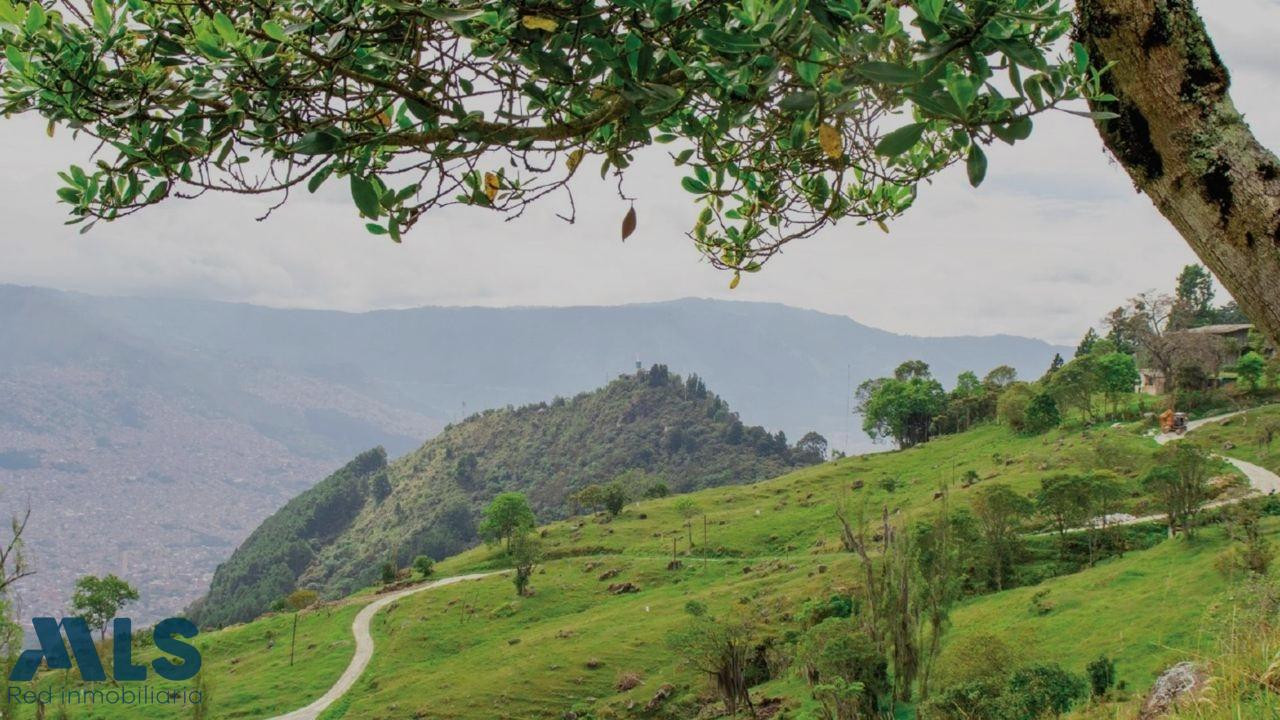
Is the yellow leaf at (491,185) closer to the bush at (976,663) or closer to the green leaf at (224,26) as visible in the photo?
the green leaf at (224,26)

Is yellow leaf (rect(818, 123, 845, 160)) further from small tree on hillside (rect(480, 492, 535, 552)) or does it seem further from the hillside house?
the hillside house

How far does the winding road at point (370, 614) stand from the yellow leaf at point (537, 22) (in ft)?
150

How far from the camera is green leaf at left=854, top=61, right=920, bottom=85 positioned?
1.64 meters

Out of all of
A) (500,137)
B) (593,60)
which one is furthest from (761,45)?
(500,137)

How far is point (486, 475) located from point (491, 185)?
445ft

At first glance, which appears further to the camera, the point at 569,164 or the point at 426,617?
the point at 426,617

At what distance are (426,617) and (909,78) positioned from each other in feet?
192

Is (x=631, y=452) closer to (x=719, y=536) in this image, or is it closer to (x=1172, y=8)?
(x=719, y=536)

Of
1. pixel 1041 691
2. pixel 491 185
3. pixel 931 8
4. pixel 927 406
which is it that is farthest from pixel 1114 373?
pixel 931 8

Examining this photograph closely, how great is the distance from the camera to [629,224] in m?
2.96

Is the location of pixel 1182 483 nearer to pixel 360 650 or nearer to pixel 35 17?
pixel 35 17

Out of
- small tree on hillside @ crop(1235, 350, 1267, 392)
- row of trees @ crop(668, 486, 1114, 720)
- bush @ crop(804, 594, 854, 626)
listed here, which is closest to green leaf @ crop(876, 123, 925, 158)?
row of trees @ crop(668, 486, 1114, 720)

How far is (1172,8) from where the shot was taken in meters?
2.45

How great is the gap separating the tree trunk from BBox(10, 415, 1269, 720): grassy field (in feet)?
64.2
